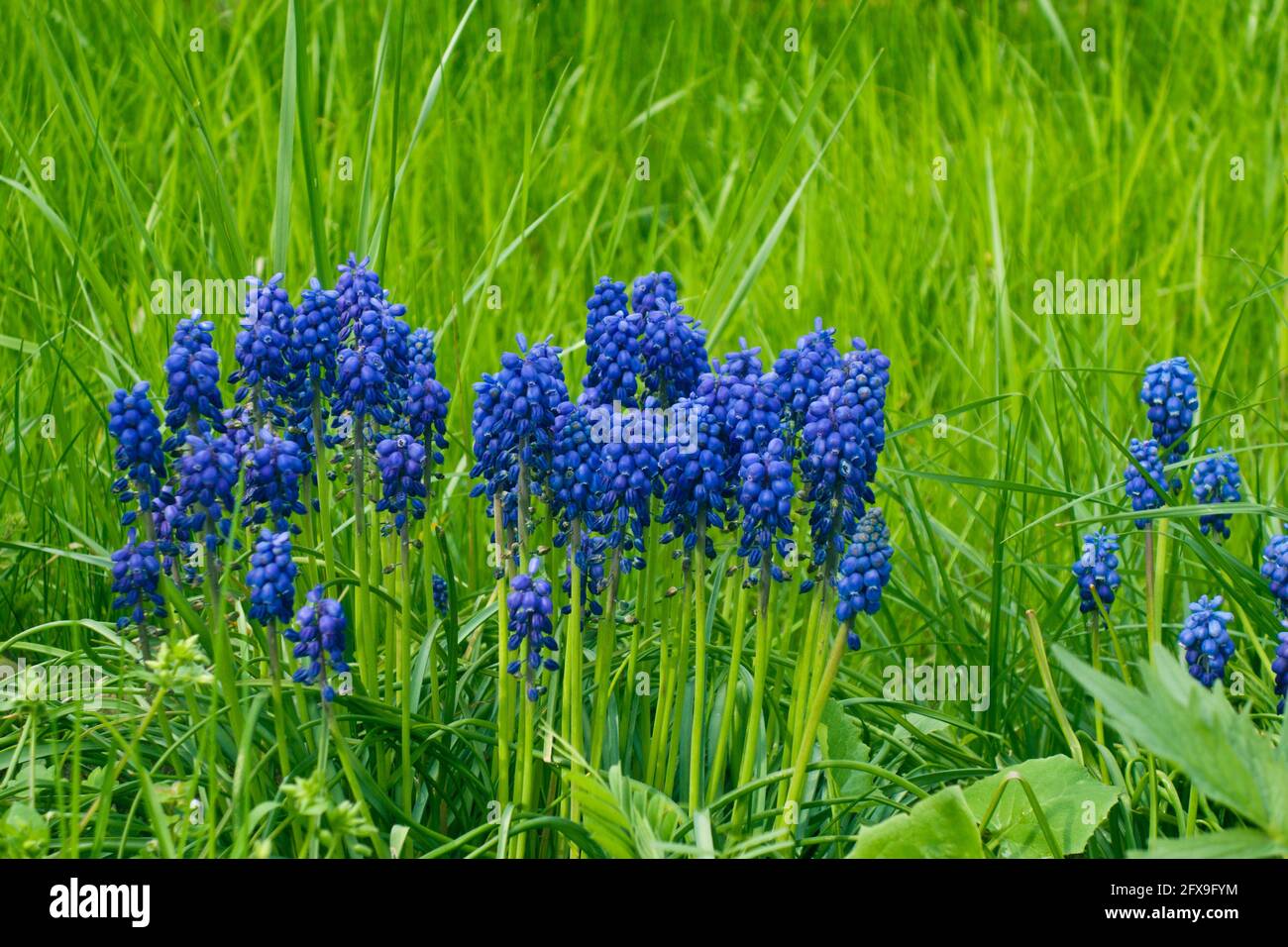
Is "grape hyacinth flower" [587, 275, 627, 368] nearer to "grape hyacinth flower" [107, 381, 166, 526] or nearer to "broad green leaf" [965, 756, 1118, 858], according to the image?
"grape hyacinth flower" [107, 381, 166, 526]

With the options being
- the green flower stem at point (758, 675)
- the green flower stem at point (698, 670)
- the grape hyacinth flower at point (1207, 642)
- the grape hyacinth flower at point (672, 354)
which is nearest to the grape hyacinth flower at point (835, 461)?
the green flower stem at point (758, 675)

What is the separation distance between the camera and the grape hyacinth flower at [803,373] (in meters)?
3.14

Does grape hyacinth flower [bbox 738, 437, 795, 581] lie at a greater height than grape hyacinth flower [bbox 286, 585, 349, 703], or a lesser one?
→ greater

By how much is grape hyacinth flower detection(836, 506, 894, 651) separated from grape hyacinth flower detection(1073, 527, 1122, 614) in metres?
0.89

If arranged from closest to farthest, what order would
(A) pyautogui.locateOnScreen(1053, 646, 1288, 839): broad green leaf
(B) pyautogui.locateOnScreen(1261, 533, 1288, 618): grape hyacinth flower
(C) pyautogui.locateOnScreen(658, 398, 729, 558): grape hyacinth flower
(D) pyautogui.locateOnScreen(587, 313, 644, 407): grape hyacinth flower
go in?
(A) pyautogui.locateOnScreen(1053, 646, 1288, 839): broad green leaf < (C) pyautogui.locateOnScreen(658, 398, 729, 558): grape hyacinth flower < (D) pyautogui.locateOnScreen(587, 313, 644, 407): grape hyacinth flower < (B) pyautogui.locateOnScreen(1261, 533, 1288, 618): grape hyacinth flower

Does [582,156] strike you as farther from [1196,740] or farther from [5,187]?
[1196,740]

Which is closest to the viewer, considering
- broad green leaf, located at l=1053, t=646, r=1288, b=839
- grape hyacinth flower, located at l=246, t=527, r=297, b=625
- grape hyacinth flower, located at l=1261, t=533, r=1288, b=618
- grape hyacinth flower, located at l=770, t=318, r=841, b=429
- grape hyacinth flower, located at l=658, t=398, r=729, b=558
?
broad green leaf, located at l=1053, t=646, r=1288, b=839

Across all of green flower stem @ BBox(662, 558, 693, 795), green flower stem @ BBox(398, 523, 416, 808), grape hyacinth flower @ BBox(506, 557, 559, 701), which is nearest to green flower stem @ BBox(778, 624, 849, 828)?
green flower stem @ BBox(662, 558, 693, 795)

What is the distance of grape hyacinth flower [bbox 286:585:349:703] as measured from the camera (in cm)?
293

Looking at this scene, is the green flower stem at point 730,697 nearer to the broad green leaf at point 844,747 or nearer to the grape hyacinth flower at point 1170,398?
the broad green leaf at point 844,747

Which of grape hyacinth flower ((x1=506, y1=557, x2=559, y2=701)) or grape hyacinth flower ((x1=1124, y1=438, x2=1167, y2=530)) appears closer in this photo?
grape hyacinth flower ((x1=506, y1=557, x2=559, y2=701))

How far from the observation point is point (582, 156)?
7215 mm

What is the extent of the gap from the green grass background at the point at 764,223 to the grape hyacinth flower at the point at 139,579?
1.65ft

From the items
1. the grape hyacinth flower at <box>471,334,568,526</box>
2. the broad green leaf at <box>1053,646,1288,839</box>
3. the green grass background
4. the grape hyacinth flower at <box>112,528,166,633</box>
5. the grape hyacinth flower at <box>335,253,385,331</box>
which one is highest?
the green grass background
